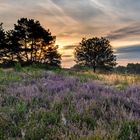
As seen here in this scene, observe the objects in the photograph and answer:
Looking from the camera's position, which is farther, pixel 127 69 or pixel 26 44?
pixel 26 44

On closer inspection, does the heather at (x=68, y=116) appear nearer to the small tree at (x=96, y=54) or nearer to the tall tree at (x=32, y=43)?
the tall tree at (x=32, y=43)

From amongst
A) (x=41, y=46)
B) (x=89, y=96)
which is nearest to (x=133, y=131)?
(x=89, y=96)

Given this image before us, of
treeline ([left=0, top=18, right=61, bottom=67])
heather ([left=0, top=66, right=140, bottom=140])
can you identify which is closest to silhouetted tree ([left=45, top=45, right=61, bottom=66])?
treeline ([left=0, top=18, right=61, bottom=67])

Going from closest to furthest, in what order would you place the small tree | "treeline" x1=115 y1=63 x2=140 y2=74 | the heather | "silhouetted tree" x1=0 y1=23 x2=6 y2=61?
the heather
"treeline" x1=115 y1=63 x2=140 y2=74
"silhouetted tree" x1=0 y1=23 x2=6 y2=61
the small tree

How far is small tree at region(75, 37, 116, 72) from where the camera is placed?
10856 centimetres

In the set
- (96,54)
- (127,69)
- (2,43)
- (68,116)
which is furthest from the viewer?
(96,54)

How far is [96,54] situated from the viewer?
111 metres

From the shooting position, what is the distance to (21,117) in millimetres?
8641

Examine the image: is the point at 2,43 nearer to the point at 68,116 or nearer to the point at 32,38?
the point at 32,38

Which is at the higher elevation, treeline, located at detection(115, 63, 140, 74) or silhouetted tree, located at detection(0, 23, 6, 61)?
silhouetted tree, located at detection(0, 23, 6, 61)

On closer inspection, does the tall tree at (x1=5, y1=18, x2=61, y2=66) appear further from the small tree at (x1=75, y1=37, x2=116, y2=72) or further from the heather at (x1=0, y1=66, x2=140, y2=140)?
the heather at (x1=0, y1=66, x2=140, y2=140)

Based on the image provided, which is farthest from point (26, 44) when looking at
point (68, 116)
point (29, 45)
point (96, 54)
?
point (68, 116)

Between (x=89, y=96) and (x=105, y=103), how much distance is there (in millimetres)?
1130

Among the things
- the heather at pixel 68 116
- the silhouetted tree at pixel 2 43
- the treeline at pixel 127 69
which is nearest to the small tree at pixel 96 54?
the treeline at pixel 127 69
